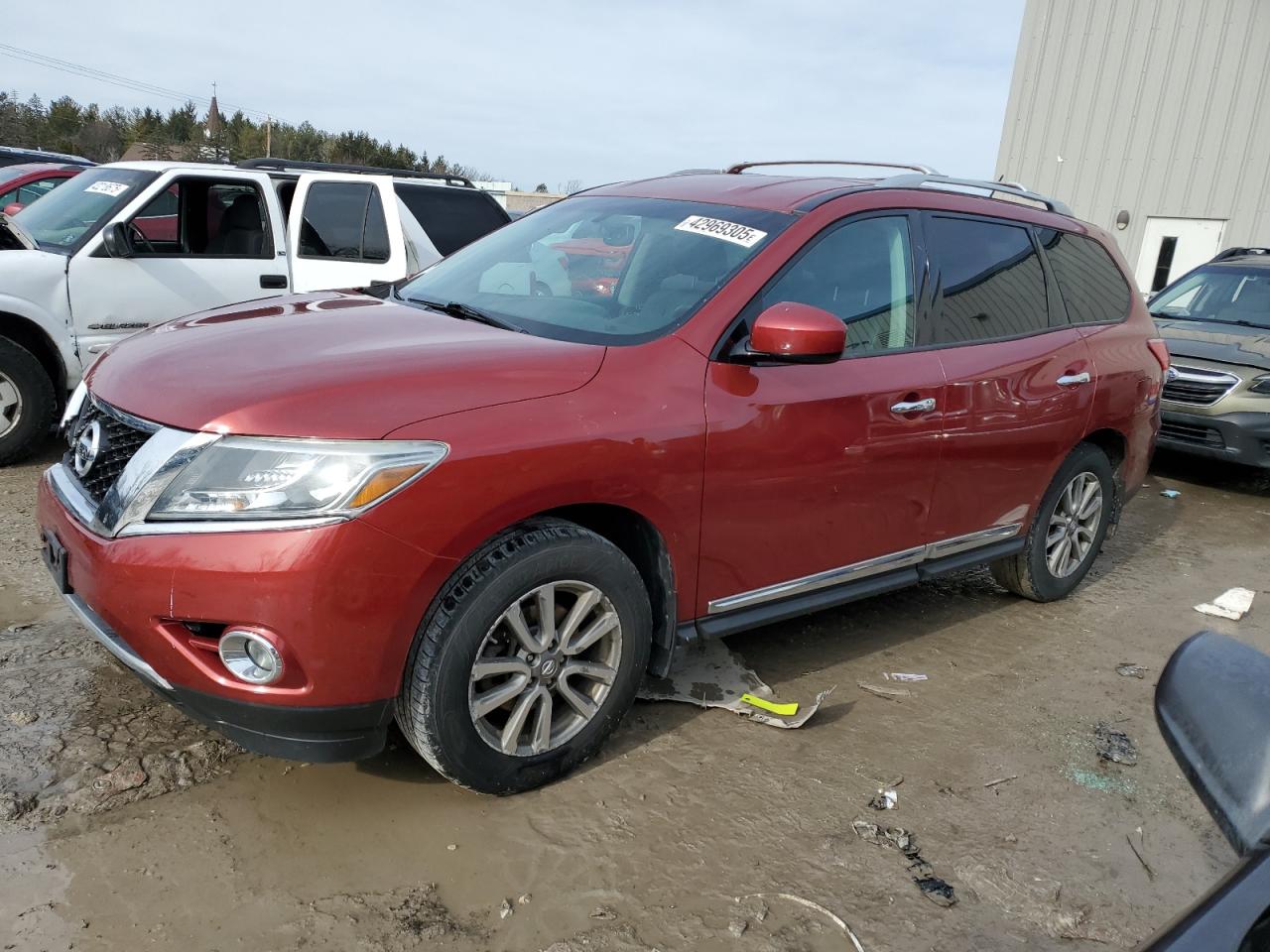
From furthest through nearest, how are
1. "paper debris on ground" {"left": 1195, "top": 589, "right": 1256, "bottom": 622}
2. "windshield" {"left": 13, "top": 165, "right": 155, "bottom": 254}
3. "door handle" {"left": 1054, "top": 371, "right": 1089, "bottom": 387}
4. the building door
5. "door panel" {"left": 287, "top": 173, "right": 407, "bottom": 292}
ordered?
the building door < "door panel" {"left": 287, "top": 173, "right": 407, "bottom": 292} < "windshield" {"left": 13, "top": 165, "right": 155, "bottom": 254} < "paper debris on ground" {"left": 1195, "top": 589, "right": 1256, "bottom": 622} < "door handle" {"left": 1054, "top": 371, "right": 1089, "bottom": 387}

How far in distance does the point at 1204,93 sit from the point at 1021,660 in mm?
15022

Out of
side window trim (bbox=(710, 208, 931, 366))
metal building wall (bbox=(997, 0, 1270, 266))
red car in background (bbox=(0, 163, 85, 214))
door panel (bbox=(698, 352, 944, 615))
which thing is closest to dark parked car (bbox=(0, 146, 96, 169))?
red car in background (bbox=(0, 163, 85, 214))

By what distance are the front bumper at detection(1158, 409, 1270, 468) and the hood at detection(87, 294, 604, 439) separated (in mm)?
6435

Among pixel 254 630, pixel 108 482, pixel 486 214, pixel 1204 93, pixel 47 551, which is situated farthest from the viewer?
pixel 1204 93

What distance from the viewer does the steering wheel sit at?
6.36 metres

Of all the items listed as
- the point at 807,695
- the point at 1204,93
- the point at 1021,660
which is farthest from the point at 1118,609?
the point at 1204,93

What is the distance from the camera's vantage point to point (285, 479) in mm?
2389

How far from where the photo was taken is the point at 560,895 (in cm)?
251

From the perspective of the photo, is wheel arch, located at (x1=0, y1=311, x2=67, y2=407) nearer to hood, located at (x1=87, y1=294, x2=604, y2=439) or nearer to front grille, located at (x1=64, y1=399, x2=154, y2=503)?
hood, located at (x1=87, y1=294, x2=604, y2=439)

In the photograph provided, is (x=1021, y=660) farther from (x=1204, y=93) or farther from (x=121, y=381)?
(x=1204, y=93)

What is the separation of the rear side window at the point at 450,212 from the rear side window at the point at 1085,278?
4.29 metres

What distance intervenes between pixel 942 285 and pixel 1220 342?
5.42 meters

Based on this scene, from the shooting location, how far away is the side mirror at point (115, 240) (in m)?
6.11

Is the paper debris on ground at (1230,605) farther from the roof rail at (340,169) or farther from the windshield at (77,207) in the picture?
the windshield at (77,207)
